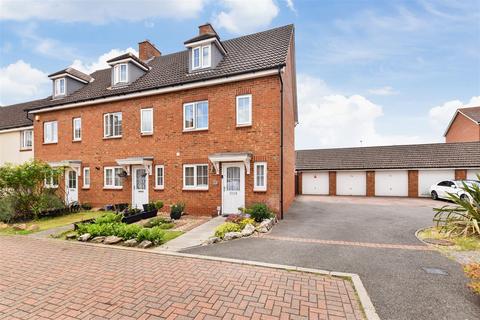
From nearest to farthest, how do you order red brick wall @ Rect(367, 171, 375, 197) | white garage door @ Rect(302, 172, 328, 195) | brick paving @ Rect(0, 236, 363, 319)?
brick paving @ Rect(0, 236, 363, 319), red brick wall @ Rect(367, 171, 375, 197), white garage door @ Rect(302, 172, 328, 195)

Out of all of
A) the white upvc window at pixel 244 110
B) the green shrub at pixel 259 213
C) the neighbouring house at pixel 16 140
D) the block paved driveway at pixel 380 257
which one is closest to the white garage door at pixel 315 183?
the block paved driveway at pixel 380 257

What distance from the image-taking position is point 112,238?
743cm

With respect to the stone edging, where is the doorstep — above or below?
below

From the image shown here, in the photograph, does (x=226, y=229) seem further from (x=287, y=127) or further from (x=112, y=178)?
(x=112, y=178)

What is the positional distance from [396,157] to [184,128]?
66.6 ft

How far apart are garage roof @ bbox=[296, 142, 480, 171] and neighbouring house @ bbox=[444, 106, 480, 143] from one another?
21.2 feet

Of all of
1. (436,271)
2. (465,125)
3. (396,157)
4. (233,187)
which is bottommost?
(436,271)

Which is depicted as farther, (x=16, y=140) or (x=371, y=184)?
(x=371, y=184)

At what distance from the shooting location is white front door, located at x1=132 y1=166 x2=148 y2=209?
13.1 m

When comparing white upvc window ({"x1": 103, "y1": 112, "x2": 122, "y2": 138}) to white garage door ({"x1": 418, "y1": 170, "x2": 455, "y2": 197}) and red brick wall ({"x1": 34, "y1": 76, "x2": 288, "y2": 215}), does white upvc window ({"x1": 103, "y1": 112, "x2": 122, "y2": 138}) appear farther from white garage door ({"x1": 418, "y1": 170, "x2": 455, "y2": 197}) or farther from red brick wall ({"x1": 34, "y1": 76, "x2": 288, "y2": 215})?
white garage door ({"x1": 418, "y1": 170, "x2": 455, "y2": 197})

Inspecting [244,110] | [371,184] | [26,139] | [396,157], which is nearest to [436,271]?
[244,110]

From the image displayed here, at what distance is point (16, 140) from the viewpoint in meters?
19.2

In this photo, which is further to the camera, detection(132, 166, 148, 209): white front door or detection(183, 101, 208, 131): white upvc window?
detection(132, 166, 148, 209): white front door

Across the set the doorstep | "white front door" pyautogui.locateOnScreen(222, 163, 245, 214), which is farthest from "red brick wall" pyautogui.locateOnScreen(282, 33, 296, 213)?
the doorstep
